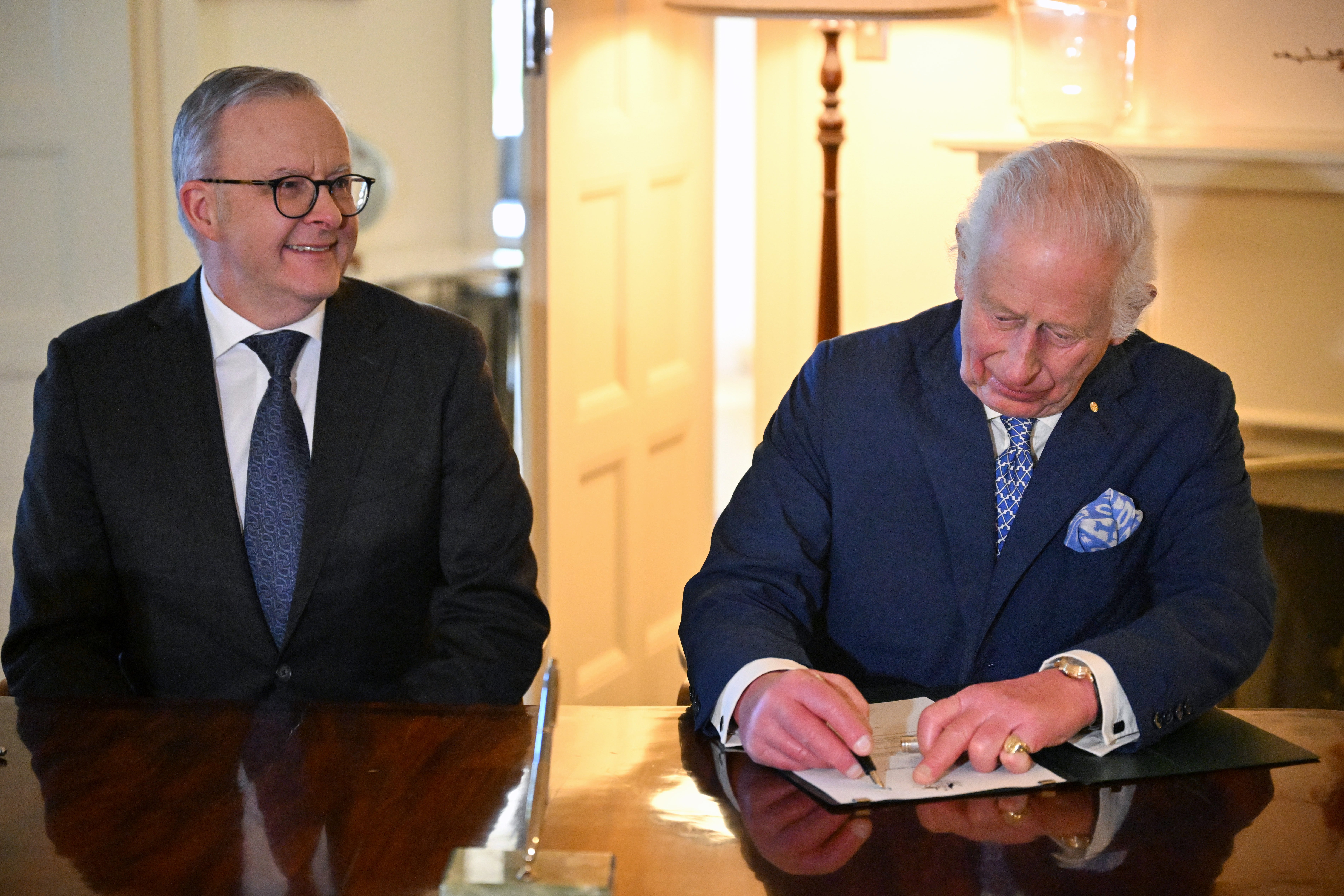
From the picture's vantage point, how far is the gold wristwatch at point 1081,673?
1386 mm

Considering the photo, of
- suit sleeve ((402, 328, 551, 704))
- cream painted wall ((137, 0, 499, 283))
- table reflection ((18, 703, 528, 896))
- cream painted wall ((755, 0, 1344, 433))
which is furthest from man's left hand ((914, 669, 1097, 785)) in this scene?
cream painted wall ((137, 0, 499, 283))

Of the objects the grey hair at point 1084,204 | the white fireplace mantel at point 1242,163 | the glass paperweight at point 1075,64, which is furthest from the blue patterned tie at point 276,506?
the glass paperweight at point 1075,64

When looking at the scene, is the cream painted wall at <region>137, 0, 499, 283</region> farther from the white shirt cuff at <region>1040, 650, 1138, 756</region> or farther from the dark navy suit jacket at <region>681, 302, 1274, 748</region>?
the white shirt cuff at <region>1040, 650, 1138, 756</region>

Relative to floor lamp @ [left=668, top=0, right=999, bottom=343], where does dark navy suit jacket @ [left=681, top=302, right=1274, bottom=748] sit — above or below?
below

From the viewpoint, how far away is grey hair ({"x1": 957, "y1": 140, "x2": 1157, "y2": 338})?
153 centimetres

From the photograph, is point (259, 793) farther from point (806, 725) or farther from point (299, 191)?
point (299, 191)

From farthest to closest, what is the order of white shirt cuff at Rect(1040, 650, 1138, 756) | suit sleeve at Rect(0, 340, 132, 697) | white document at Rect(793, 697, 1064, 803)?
suit sleeve at Rect(0, 340, 132, 697), white shirt cuff at Rect(1040, 650, 1138, 756), white document at Rect(793, 697, 1064, 803)

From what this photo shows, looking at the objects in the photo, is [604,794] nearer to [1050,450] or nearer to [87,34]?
[1050,450]

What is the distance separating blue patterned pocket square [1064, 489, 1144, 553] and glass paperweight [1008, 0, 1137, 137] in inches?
61.5

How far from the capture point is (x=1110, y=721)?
1373 millimetres

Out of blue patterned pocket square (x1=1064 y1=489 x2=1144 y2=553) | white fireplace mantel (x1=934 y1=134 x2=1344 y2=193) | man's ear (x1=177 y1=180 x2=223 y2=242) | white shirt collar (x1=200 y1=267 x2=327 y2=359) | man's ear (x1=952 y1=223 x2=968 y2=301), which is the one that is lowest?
blue patterned pocket square (x1=1064 y1=489 x2=1144 y2=553)

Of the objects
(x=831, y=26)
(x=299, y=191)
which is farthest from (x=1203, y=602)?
(x=831, y=26)

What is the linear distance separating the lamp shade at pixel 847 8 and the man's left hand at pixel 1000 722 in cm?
170

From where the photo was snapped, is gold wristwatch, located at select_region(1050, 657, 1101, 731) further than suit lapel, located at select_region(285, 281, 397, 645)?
No
